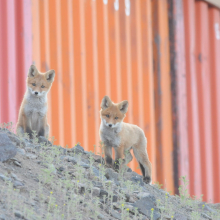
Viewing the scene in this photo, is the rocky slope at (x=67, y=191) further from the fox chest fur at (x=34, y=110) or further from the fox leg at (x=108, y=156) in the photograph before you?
the fox chest fur at (x=34, y=110)

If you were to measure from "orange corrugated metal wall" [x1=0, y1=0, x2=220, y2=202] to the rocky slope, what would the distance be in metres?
2.66

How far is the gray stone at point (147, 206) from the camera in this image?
4.46 meters

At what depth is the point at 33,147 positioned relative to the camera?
5.42 meters

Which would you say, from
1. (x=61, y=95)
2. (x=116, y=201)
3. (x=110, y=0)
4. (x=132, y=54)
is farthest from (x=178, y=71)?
(x=116, y=201)

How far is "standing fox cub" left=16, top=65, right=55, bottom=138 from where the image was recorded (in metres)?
6.24

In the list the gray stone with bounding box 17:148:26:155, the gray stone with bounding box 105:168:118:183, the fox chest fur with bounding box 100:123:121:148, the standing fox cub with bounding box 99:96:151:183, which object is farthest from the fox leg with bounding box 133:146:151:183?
the gray stone with bounding box 17:148:26:155

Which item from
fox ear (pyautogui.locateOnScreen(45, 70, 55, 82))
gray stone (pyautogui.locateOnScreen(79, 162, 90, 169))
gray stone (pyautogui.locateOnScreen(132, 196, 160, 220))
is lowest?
gray stone (pyautogui.locateOnScreen(132, 196, 160, 220))

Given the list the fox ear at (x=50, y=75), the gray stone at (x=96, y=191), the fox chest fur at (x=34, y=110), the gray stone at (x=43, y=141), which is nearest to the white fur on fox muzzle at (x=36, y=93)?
the fox chest fur at (x=34, y=110)

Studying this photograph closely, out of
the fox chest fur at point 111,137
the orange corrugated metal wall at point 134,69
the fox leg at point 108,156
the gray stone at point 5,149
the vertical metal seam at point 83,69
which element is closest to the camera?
the gray stone at point 5,149

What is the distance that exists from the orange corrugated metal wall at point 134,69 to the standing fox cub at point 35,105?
1224 millimetres

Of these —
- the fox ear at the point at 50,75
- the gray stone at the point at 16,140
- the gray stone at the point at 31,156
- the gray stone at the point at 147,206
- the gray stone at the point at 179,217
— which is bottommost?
the gray stone at the point at 179,217

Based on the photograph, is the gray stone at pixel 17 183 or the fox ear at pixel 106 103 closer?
the gray stone at pixel 17 183

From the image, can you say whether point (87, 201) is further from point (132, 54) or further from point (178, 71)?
point (178, 71)

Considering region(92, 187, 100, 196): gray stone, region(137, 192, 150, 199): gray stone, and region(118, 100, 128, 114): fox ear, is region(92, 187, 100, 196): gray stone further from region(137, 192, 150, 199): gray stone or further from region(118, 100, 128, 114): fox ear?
region(118, 100, 128, 114): fox ear
